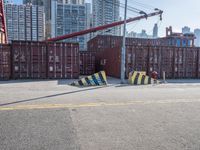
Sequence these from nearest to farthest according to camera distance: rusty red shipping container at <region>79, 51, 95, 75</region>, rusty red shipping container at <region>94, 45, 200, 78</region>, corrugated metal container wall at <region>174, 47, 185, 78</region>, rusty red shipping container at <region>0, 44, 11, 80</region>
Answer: rusty red shipping container at <region>0, 44, 11, 80</region> → rusty red shipping container at <region>94, 45, 200, 78</region> → corrugated metal container wall at <region>174, 47, 185, 78</region> → rusty red shipping container at <region>79, 51, 95, 75</region>

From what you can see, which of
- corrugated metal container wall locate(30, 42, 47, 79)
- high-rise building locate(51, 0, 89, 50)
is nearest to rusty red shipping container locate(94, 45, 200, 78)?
corrugated metal container wall locate(30, 42, 47, 79)

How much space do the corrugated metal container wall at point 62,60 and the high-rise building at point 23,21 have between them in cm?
3167

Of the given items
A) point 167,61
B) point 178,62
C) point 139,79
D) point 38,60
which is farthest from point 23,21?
point 139,79

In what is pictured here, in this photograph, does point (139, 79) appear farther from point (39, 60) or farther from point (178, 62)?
point (39, 60)

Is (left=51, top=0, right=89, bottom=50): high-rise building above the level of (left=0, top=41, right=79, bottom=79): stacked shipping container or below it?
above

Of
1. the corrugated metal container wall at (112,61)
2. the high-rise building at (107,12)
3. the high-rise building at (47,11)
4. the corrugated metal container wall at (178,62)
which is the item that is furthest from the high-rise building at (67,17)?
the corrugated metal container wall at (178,62)

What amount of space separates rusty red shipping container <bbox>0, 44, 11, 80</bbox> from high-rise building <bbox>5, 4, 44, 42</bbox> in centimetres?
3097

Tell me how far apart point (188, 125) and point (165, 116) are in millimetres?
860

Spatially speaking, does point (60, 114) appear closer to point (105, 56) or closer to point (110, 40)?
point (105, 56)

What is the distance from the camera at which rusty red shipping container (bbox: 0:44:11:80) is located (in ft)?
58.3

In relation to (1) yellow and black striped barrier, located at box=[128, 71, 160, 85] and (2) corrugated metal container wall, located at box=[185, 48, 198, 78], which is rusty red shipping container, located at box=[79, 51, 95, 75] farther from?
(1) yellow and black striped barrier, located at box=[128, 71, 160, 85]

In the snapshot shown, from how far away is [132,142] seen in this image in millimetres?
4090

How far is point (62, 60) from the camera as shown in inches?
735

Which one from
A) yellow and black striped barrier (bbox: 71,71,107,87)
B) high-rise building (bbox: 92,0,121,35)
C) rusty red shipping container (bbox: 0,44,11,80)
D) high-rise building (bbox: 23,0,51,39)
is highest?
high-rise building (bbox: 23,0,51,39)
